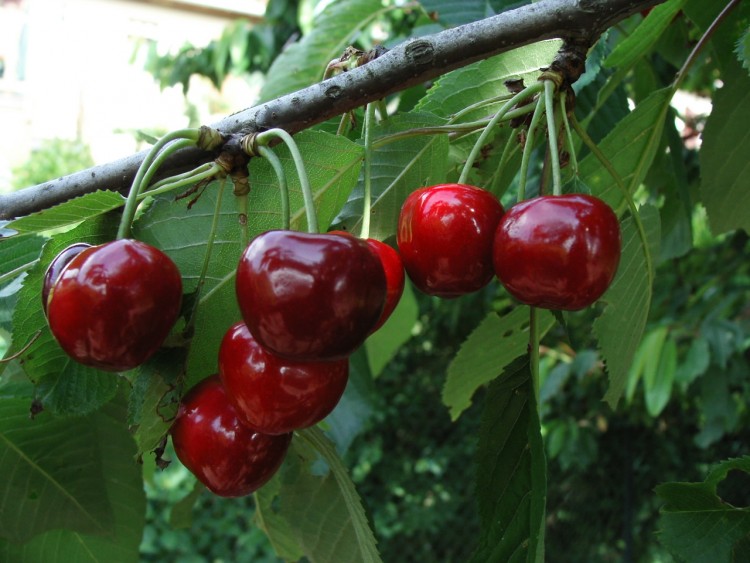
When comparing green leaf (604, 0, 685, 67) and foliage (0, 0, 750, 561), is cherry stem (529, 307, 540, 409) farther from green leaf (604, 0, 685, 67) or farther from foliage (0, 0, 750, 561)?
green leaf (604, 0, 685, 67)

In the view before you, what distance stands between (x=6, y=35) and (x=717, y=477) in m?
11.4

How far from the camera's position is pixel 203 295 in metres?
0.74

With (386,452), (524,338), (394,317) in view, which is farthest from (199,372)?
(386,452)

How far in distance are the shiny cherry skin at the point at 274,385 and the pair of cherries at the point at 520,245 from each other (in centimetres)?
15

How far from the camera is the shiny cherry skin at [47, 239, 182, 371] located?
585 millimetres

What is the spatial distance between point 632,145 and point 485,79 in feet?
0.88

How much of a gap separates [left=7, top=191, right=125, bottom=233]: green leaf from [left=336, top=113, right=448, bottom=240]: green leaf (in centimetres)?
26

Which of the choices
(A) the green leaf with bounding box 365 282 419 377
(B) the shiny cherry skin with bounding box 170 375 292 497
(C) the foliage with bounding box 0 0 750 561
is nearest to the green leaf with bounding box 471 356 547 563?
(C) the foliage with bounding box 0 0 750 561

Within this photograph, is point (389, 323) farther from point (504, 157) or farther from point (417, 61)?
point (417, 61)

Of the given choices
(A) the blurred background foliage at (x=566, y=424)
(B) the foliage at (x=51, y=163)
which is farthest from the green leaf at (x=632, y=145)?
(B) the foliage at (x=51, y=163)

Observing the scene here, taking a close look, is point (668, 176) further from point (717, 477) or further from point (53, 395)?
point (53, 395)

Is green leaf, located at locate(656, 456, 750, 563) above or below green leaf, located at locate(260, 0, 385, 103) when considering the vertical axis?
below

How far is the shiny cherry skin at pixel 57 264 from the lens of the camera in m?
0.66

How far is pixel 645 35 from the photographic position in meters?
1.03
